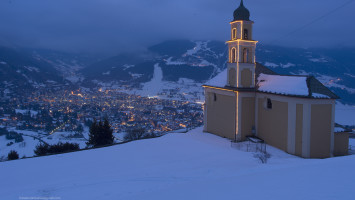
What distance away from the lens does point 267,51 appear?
5177 inches

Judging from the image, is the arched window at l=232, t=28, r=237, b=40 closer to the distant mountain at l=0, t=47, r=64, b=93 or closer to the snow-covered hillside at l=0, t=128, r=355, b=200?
the snow-covered hillside at l=0, t=128, r=355, b=200

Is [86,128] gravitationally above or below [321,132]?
below

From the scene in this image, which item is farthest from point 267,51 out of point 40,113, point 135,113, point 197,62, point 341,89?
point 40,113

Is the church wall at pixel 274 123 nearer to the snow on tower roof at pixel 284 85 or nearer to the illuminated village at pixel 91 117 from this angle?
the snow on tower roof at pixel 284 85

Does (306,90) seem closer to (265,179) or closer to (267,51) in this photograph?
(265,179)

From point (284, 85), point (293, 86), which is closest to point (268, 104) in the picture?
point (284, 85)

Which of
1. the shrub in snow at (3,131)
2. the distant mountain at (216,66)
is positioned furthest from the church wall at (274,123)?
the distant mountain at (216,66)

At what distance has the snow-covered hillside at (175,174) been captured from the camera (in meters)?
6.72

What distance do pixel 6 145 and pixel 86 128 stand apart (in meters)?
13.3

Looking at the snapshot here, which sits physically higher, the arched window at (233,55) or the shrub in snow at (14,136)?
the arched window at (233,55)

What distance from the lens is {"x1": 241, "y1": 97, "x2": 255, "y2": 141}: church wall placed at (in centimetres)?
1795

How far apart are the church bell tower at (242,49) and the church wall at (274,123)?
1.74m

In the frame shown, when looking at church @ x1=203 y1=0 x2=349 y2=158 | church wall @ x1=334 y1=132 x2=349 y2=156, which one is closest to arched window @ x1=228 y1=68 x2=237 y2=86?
church @ x1=203 y1=0 x2=349 y2=158

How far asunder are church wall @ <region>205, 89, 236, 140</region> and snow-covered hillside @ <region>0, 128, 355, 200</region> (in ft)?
3.02
